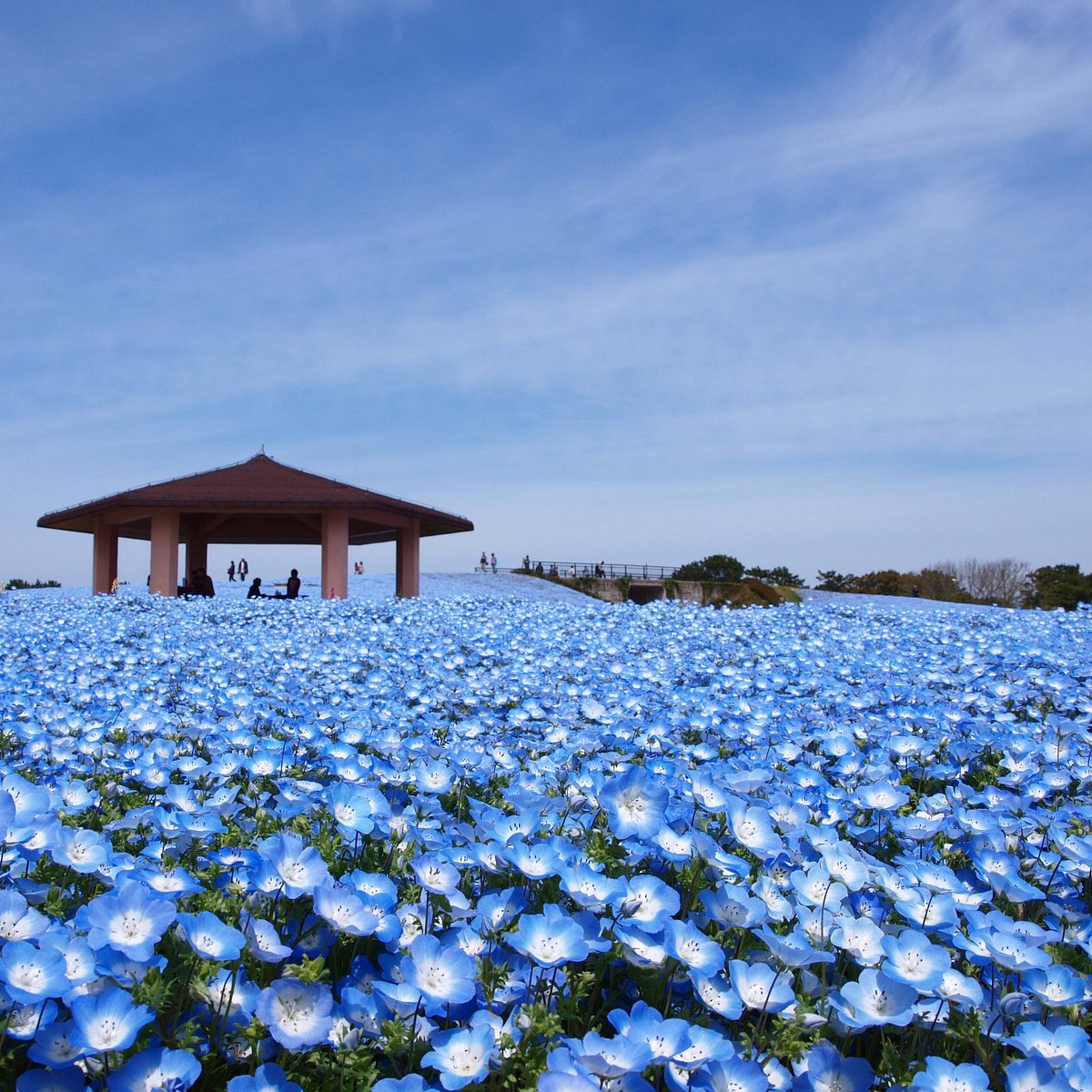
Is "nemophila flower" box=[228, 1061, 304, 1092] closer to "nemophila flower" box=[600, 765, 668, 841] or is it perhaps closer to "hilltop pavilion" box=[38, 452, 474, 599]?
"nemophila flower" box=[600, 765, 668, 841]

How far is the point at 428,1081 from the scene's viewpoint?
162 centimetres

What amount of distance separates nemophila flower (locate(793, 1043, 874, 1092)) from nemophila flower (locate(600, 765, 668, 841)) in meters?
0.57

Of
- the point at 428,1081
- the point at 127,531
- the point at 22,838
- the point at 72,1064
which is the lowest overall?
the point at 428,1081

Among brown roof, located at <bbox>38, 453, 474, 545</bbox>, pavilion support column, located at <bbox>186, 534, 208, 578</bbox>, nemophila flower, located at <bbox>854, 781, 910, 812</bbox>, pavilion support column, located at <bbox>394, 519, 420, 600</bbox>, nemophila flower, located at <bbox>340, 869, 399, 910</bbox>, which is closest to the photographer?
nemophila flower, located at <bbox>340, 869, 399, 910</bbox>

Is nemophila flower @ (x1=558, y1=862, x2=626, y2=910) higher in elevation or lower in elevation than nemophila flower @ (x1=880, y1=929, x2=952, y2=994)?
higher

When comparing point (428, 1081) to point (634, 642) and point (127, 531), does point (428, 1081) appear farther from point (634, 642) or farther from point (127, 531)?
point (127, 531)

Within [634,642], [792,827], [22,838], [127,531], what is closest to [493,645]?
[634,642]

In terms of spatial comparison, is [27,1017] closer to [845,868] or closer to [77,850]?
[77,850]

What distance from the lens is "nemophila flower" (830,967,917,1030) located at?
1.65 meters

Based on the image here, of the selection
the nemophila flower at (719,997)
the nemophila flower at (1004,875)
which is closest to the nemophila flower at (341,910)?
the nemophila flower at (719,997)

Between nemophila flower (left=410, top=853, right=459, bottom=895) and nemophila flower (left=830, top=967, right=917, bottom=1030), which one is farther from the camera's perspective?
nemophila flower (left=410, top=853, right=459, bottom=895)

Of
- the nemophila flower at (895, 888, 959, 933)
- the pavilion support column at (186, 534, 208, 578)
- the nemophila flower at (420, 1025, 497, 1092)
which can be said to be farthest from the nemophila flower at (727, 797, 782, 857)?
the pavilion support column at (186, 534, 208, 578)

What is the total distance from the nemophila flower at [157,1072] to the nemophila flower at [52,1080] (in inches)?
2.9

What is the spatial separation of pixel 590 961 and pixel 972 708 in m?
3.88
